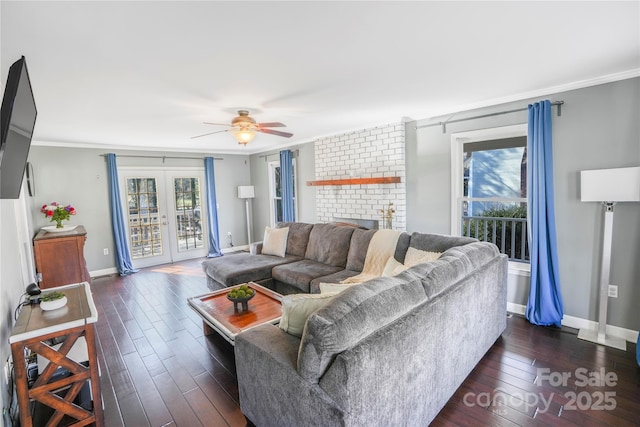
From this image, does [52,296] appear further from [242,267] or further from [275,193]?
[275,193]

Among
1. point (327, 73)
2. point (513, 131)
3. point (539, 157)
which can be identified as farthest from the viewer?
point (513, 131)

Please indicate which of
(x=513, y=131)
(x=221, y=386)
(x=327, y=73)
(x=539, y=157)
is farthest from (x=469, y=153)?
(x=221, y=386)

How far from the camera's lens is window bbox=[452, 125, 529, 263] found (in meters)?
3.62

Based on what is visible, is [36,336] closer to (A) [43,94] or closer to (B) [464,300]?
(A) [43,94]

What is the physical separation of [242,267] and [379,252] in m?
1.71

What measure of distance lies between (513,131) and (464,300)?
2.23 metres

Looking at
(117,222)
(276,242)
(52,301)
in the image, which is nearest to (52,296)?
(52,301)

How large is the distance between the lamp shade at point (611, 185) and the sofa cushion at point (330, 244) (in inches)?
91.8

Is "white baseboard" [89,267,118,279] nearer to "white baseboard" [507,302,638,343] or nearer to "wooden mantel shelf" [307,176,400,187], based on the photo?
"wooden mantel shelf" [307,176,400,187]

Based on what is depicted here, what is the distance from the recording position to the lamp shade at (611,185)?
2514 mm

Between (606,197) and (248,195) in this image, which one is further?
(248,195)

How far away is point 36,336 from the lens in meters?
1.72

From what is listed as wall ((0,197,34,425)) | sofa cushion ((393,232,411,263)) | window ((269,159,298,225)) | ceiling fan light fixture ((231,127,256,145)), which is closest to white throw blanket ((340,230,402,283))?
sofa cushion ((393,232,411,263))

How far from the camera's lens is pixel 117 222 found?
5.65 meters
